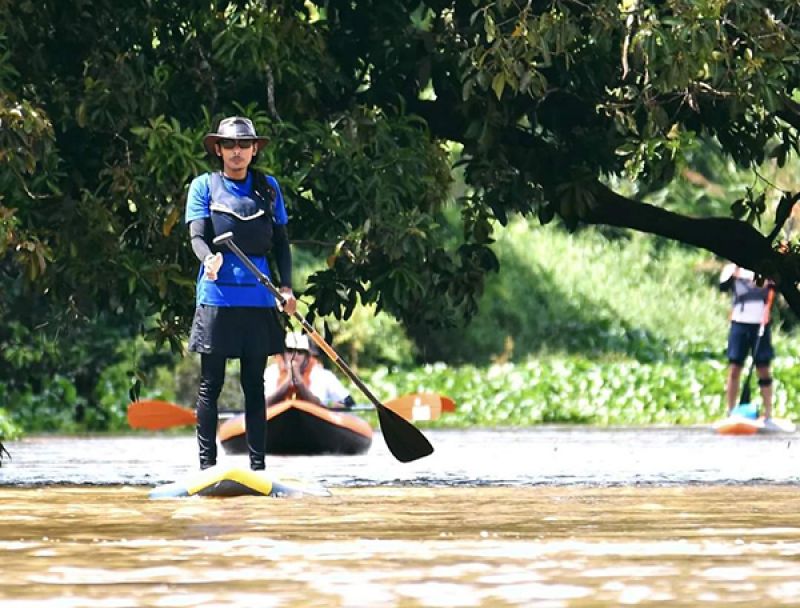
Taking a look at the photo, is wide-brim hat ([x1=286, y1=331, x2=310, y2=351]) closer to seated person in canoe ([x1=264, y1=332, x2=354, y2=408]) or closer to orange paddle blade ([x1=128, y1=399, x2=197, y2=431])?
seated person in canoe ([x1=264, y1=332, x2=354, y2=408])

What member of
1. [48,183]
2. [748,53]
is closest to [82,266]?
[48,183]

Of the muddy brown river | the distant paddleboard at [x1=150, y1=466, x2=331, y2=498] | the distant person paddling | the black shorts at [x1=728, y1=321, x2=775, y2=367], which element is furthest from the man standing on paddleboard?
the black shorts at [x1=728, y1=321, x2=775, y2=367]

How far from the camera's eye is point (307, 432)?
19.6 meters

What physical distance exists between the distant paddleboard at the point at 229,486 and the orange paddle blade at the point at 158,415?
4.50 metres

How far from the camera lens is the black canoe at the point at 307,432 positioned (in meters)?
19.6

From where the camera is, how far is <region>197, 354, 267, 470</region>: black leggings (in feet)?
42.2

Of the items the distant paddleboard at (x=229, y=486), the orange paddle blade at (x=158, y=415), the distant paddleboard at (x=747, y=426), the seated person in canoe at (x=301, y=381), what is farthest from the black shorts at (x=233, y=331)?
the distant paddleboard at (x=747, y=426)

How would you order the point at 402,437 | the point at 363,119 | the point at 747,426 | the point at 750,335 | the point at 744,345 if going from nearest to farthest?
the point at 402,437 → the point at 363,119 → the point at 747,426 → the point at 744,345 → the point at 750,335

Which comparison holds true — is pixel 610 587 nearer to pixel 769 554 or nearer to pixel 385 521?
pixel 769 554

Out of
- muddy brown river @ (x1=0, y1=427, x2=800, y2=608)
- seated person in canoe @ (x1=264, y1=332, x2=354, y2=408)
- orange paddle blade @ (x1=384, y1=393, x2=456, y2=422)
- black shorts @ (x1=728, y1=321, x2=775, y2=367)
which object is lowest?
muddy brown river @ (x1=0, y1=427, x2=800, y2=608)

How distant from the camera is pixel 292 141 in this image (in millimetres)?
14445

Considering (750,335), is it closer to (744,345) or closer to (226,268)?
(744,345)

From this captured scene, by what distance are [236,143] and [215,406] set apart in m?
1.43

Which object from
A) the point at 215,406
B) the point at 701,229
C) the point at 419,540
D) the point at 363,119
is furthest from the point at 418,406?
the point at 419,540
